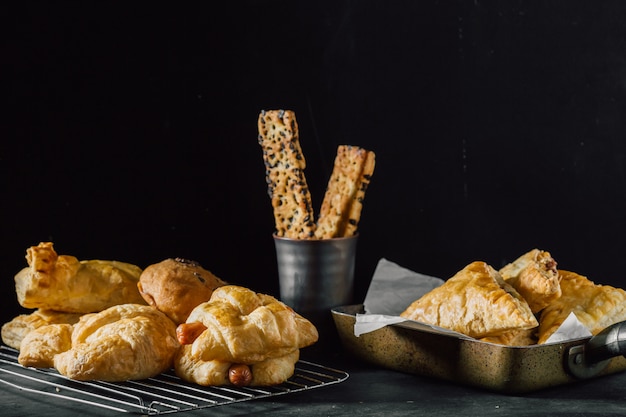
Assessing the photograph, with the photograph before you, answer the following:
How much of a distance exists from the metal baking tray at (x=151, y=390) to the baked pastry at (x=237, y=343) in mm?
23

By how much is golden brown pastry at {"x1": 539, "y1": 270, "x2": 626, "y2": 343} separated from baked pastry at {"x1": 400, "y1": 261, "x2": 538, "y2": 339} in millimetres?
62

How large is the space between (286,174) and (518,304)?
543 millimetres

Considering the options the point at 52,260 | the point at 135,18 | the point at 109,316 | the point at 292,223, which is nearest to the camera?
the point at 109,316

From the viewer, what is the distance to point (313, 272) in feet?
5.80

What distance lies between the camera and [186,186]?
6.66 ft

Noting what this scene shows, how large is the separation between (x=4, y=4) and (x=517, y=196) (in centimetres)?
116

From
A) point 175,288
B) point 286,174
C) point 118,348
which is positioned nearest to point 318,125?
point 286,174

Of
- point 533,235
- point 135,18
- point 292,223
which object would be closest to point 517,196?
point 533,235

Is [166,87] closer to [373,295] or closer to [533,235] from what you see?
[373,295]

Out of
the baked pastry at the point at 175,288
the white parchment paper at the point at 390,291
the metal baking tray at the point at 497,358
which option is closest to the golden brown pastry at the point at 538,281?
the metal baking tray at the point at 497,358

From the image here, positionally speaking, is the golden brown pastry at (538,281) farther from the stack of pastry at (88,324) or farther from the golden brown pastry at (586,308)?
the stack of pastry at (88,324)

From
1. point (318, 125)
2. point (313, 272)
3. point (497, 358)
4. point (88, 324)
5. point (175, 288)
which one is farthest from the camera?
point (318, 125)

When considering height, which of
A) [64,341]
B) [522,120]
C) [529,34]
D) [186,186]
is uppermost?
[529,34]

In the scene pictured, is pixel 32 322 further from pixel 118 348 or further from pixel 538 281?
A: pixel 538 281
